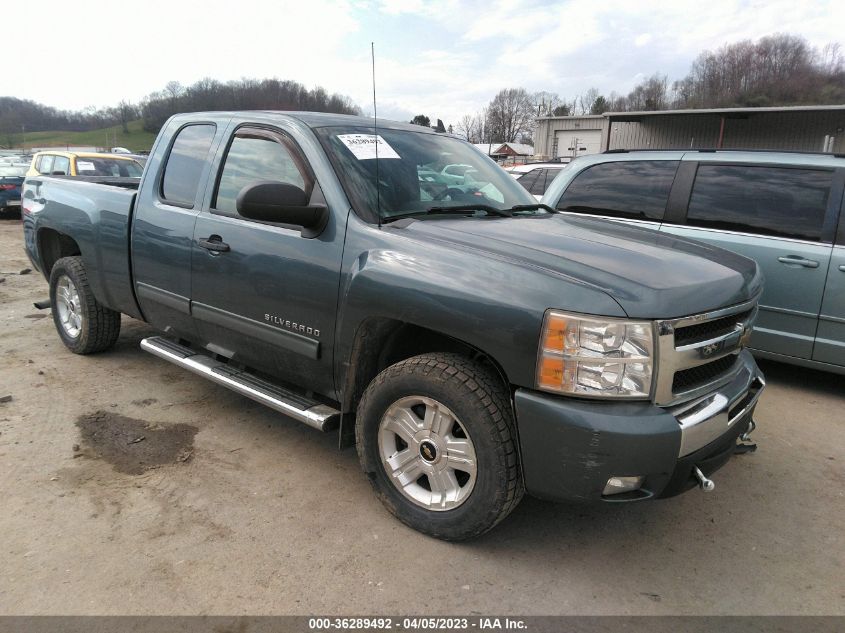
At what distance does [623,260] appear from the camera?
254 cm

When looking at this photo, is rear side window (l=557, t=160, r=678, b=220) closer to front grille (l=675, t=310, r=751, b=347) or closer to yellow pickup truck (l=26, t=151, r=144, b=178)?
front grille (l=675, t=310, r=751, b=347)

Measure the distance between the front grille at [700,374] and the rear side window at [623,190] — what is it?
8.51 feet

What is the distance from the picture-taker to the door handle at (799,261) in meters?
4.27

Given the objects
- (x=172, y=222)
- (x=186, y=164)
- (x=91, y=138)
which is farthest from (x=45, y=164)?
(x=91, y=138)

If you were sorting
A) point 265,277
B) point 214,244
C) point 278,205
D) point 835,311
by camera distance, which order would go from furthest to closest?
point 835,311 → point 214,244 → point 265,277 → point 278,205

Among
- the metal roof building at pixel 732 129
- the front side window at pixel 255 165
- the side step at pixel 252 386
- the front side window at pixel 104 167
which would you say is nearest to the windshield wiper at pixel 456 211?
the front side window at pixel 255 165

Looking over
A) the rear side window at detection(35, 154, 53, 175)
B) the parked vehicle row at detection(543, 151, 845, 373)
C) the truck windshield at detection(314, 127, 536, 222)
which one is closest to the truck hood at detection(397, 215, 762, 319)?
the truck windshield at detection(314, 127, 536, 222)

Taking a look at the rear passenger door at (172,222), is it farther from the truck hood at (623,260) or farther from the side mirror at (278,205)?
the truck hood at (623,260)

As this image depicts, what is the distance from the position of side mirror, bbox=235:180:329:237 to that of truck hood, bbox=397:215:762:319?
487 millimetres

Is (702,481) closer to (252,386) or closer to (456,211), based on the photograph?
(456,211)

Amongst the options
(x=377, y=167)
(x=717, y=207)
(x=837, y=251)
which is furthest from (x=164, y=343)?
(x=837, y=251)

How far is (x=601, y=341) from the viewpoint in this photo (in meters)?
2.16

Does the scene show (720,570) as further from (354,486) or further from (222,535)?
(222,535)

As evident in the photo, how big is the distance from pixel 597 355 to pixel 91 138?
97.1 meters
